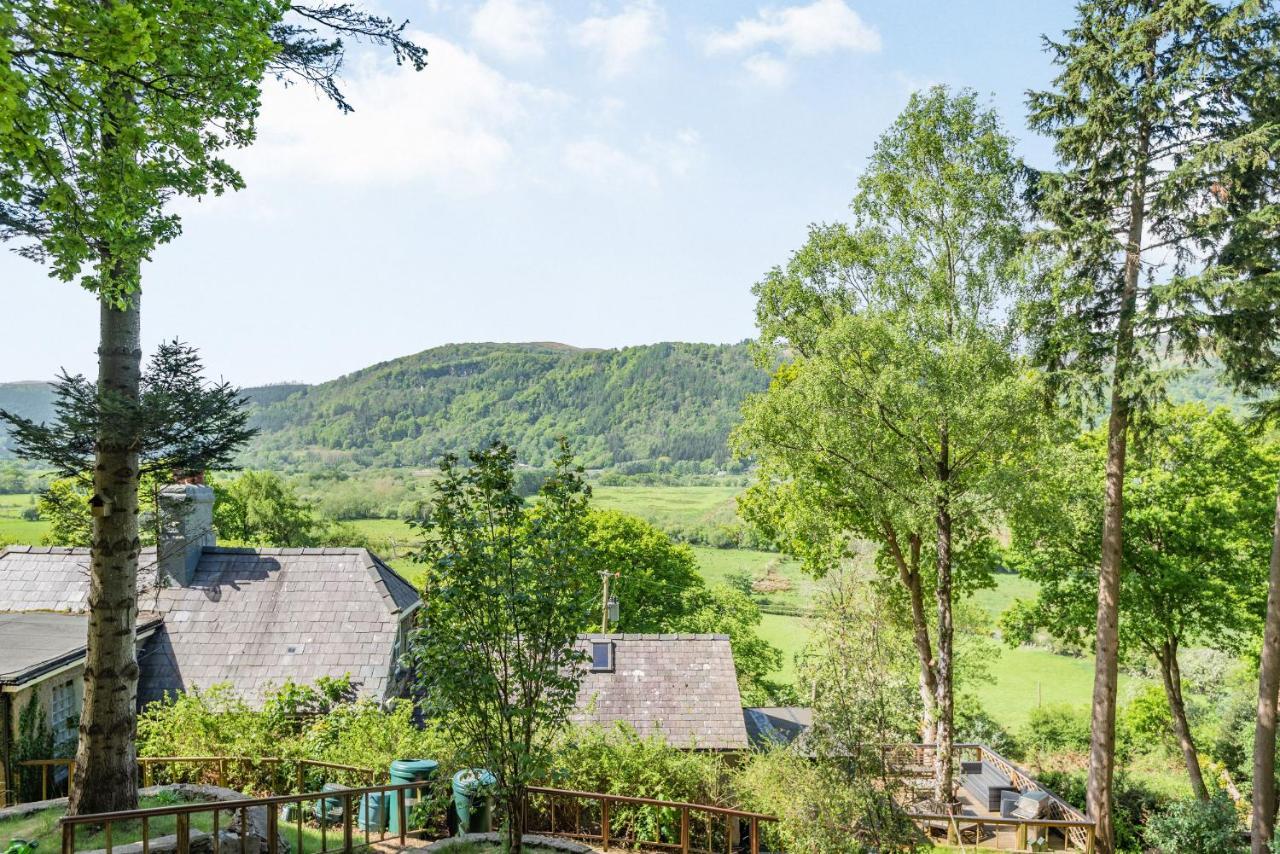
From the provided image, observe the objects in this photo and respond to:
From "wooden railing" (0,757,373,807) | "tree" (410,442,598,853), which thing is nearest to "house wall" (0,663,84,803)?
"wooden railing" (0,757,373,807)

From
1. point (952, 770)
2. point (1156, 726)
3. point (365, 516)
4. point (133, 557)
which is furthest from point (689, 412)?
point (133, 557)

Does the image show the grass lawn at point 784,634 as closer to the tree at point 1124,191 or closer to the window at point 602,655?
the window at point 602,655

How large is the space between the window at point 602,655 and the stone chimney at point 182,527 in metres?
8.93

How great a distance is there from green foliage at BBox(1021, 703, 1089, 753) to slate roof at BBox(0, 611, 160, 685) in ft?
112

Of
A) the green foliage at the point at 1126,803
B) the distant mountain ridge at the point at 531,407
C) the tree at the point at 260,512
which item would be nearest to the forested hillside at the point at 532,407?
the distant mountain ridge at the point at 531,407

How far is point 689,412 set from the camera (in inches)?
4363

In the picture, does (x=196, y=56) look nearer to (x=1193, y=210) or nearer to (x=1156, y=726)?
(x=1193, y=210)

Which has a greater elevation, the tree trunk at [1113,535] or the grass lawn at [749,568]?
the tree trunk at [1113,535]

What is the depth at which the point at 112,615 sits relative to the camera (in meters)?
7.92

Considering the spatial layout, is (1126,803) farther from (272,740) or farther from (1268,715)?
(272,740)

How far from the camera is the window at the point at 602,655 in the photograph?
714 inches

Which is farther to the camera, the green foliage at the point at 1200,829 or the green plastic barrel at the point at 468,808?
the green foliage at the point at 1200,829

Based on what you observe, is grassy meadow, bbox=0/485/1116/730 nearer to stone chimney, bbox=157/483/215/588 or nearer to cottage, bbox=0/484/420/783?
cottage, bbox=0/484/420/783

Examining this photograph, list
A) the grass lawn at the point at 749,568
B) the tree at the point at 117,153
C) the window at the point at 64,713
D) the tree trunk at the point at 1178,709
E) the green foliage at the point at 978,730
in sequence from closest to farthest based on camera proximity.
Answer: the tree at the point at 117,153 → the window at the point at 64,713 → the tree trunk at the point at 1178,709 → the green foliage at the point at 978,730 → the grass lawn at the point at 749,568
